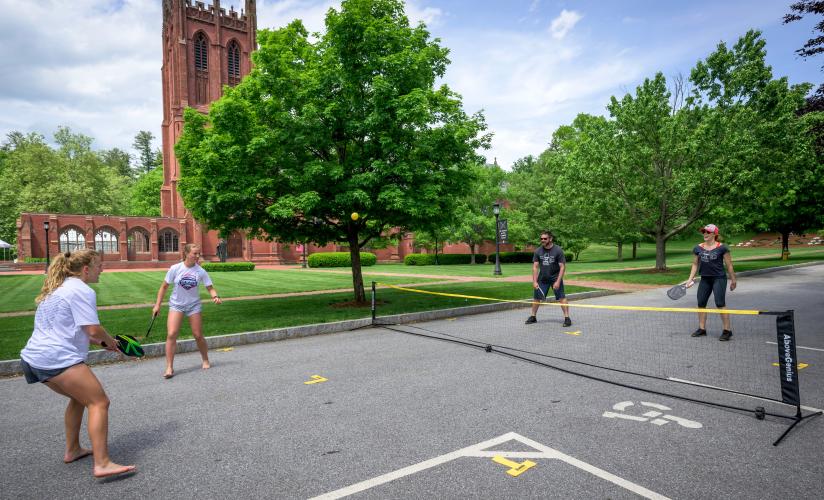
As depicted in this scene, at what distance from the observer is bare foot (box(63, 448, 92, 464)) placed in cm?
370

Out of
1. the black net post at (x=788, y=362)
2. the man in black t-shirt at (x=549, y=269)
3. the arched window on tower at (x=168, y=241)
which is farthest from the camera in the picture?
the arched window on tower at (x=168, y=241)

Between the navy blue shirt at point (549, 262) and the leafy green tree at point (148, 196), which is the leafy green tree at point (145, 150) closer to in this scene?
the leafy green tree at point (148, 196)

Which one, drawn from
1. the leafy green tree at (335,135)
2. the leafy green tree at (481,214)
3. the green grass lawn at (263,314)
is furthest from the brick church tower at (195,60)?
the leafy green tree at (335,135)

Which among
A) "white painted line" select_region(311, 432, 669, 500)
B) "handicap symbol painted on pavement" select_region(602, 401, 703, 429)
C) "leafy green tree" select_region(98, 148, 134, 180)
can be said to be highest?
"leafy green tree" select_region(98, 148, 134, 180)

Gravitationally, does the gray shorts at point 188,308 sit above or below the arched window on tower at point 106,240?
below

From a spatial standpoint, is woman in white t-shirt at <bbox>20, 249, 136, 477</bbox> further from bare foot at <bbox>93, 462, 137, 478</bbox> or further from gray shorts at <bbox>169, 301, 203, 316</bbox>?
gray shorts at <bbox>169, 301, 203, 316</bbox>

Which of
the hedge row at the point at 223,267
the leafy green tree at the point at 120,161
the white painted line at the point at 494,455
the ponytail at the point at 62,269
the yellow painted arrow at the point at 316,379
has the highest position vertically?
the leafy green tree at the point at 120,161

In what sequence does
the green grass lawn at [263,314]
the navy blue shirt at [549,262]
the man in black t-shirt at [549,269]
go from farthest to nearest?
the navy blue shirt at [549,262] → the man in black t-shirt at [549,269] → the green grass lawn at [263,314]

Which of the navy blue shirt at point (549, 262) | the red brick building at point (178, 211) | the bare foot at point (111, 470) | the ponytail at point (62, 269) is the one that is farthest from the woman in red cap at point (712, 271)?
the red brick building at point (178, 211)

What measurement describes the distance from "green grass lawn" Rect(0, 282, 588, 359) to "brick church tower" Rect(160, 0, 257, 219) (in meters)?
44.1

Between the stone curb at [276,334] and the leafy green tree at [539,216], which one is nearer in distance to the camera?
the stone curb at [276,334]

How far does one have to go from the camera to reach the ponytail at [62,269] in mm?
3449

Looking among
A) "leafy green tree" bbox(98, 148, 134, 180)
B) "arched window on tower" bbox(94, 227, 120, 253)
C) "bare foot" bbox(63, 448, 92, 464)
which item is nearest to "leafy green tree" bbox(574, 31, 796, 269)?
"bare foot" bbox(63, 448, 92, 464)

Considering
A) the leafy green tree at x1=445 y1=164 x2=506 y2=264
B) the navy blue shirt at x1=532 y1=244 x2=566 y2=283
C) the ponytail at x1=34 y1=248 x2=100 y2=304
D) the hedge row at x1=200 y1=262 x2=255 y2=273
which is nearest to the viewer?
the ponytail at x1=34 y1=248 x2=100 y2=304
